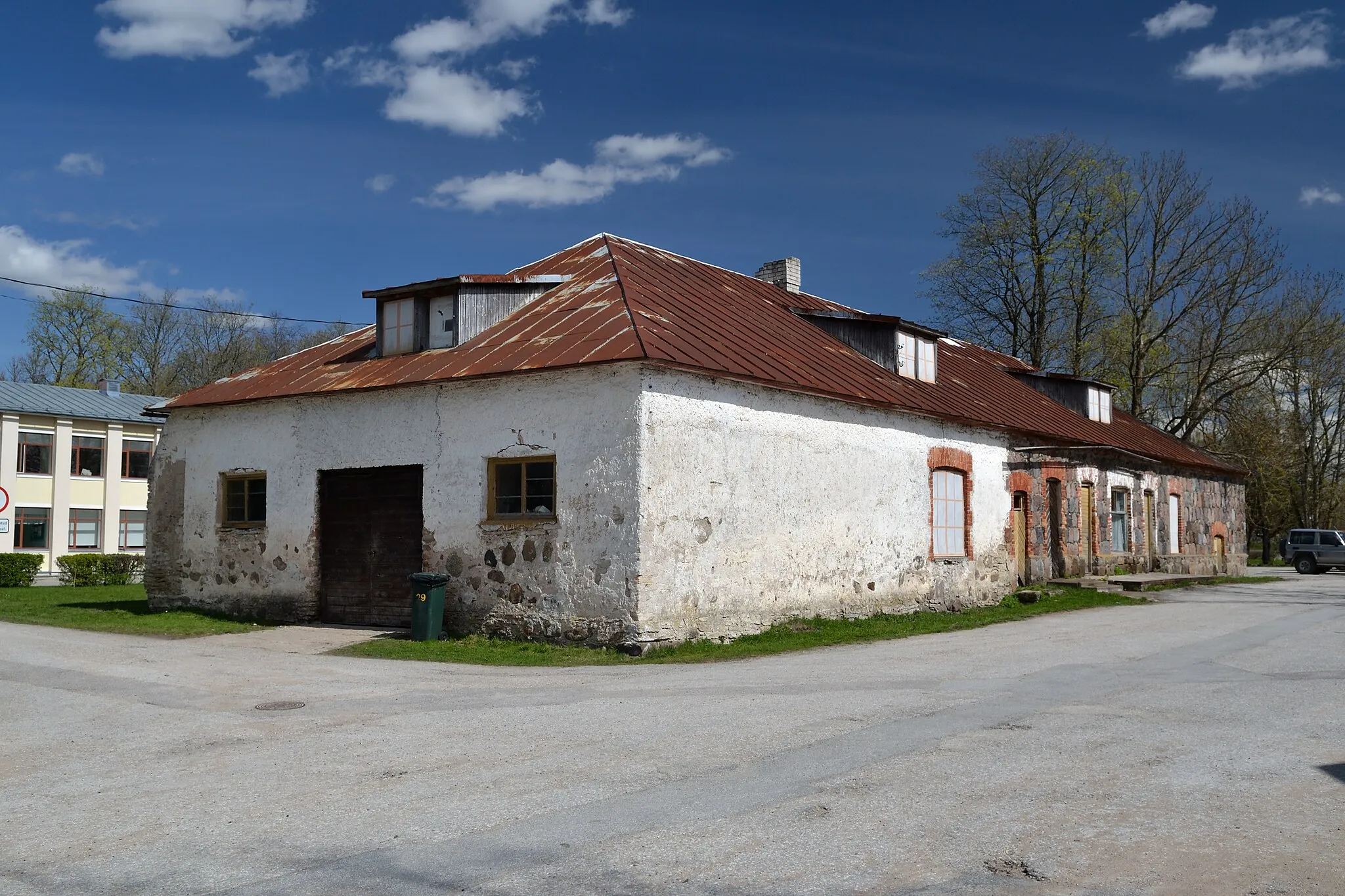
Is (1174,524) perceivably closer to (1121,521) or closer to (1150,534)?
(1150,534)

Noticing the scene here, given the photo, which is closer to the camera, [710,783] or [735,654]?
[710,783]

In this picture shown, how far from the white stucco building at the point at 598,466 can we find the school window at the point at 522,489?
1.2 inches

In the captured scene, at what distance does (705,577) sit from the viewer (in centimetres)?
1400

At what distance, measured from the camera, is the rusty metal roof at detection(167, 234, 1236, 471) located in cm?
1434

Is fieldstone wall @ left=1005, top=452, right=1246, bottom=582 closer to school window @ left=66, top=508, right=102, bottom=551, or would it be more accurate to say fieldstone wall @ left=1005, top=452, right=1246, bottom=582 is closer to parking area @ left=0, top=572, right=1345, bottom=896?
parking area @ left=0, top=572, right=1345, bottom=896

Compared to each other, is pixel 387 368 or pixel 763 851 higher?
pixel 387 368

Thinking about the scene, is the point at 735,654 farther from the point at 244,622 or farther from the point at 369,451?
the point at 244,622

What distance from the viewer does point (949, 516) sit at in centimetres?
1927

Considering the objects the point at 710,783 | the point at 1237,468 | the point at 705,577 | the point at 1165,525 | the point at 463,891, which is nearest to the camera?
the point at 463,891

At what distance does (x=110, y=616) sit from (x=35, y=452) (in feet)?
77.2

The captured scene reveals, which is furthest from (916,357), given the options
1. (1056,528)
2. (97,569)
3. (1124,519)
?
(97,569)

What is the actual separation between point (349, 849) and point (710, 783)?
2.19 meters

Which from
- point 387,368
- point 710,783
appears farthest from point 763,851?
point 387,368

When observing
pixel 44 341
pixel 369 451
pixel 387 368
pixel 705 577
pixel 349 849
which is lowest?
pixel 349 849
